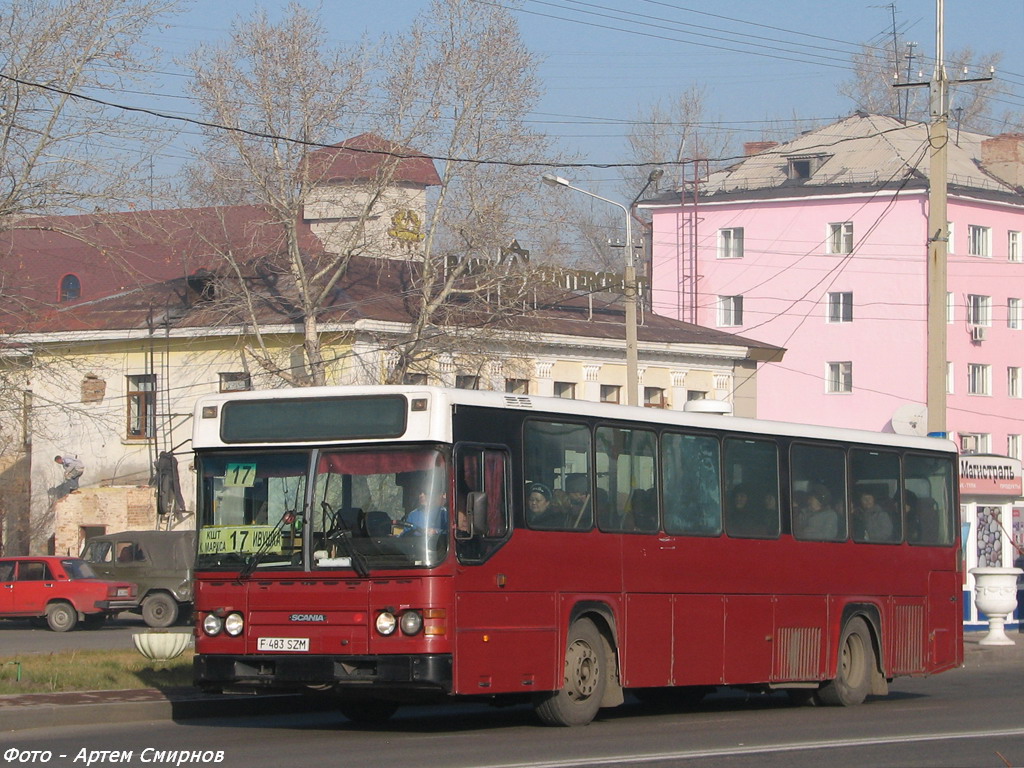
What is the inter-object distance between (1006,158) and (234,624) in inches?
2541

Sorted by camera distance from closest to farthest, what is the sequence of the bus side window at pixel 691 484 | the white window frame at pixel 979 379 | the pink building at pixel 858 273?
1. the bus side window at pixel 691 484
2. the pink building at pixel 858 273
3. the white window frame at pixel 979 379

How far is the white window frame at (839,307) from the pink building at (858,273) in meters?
0.04

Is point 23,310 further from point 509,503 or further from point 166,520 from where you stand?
point 509,503

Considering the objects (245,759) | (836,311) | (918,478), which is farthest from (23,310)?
(836,311)

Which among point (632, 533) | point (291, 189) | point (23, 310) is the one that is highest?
point (291, 189)

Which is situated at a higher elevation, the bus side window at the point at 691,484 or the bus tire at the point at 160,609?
the bus side window at the point at 691,484

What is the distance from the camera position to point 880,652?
16.8m

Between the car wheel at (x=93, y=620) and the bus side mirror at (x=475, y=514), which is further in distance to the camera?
the car wheel at (x=93, y=620)

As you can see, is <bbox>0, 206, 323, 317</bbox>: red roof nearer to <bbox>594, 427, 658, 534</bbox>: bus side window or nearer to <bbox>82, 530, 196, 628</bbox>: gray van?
<bbox>82, 530, 196, 628</bbox>: gray van

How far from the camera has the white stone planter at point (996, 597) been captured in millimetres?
24516

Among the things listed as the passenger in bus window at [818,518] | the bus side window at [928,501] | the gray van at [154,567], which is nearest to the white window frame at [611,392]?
the gray van at [154,567]

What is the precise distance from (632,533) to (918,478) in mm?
5150

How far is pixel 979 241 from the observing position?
67.8 m

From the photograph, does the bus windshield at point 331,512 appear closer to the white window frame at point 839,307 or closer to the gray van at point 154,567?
the gray van at point 154,567
